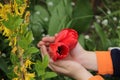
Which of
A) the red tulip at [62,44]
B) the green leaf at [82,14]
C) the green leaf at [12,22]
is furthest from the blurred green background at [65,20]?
the green leaf at [12,22]

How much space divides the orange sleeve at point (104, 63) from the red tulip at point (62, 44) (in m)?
0.22

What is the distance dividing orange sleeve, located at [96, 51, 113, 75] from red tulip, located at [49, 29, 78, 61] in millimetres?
219

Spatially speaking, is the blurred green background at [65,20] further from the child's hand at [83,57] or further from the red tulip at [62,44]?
the red tulip at [62,44]

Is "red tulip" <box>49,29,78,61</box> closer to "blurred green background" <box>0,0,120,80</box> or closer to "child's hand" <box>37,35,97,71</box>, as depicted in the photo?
"child's hand" <box>37,35,97,71</box>

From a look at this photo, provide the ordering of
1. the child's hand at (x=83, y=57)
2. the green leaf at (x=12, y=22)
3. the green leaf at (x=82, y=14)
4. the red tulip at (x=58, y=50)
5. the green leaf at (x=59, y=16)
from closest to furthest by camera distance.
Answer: the green leaf at (x=12, y=22), the red tulip at (x=58, y=50), the child's hand at (x=83, y=57), the green leaf at (x=59, y=16), the green leaf at (x=82, y=14)

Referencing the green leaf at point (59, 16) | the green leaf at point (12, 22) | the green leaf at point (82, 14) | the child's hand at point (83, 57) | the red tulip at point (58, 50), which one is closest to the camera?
the green leaf at point (12, 22)

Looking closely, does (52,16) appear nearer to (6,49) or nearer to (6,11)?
(6,49)

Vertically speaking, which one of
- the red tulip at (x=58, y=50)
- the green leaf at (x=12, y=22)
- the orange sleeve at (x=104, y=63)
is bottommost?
the orange sleeve at (x=104, y=63)

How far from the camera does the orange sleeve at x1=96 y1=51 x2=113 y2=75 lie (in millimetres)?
1865

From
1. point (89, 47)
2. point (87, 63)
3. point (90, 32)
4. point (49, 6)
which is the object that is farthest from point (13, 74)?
point (90, 32)

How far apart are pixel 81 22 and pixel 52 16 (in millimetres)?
177

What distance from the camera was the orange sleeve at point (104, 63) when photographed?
1.87 metres

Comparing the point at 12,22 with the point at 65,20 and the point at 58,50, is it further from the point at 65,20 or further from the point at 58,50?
the point at 65,20

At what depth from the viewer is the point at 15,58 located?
1310 millimetres
